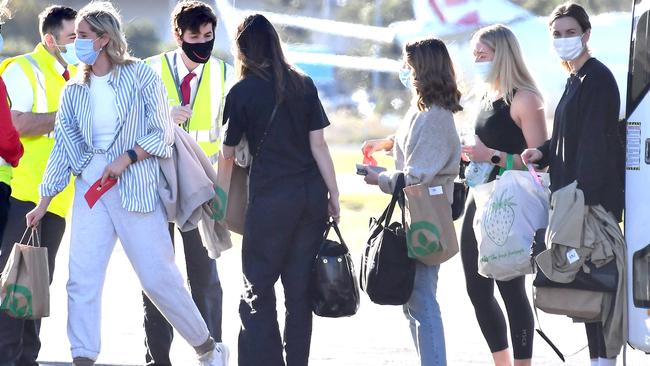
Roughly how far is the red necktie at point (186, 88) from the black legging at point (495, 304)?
1.63 metres


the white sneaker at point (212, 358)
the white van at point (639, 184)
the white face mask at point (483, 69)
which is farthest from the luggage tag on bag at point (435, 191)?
the white sneaker at point (212, 358)

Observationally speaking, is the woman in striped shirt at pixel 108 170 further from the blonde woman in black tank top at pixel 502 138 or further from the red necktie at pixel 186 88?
the blonde woman in black tank top at pixel 502 138

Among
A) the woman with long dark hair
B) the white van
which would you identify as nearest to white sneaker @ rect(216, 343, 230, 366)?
the woman with long dark hair

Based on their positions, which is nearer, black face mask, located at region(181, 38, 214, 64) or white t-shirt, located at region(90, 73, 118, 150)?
white t-shirt, located at region(90, 73, 118, 150)

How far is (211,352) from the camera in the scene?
633 centimetres

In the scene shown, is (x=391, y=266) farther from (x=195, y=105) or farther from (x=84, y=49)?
(x=84, y=49)

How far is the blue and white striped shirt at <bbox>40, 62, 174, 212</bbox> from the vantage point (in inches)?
237

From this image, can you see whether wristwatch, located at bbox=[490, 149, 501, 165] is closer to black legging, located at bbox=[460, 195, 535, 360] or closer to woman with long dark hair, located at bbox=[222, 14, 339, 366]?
black legging, located at bbox=[460, 195, 535, 360]

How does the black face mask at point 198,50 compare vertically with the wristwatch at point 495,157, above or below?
above

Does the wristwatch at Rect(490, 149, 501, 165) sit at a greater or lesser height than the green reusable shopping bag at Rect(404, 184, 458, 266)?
greater

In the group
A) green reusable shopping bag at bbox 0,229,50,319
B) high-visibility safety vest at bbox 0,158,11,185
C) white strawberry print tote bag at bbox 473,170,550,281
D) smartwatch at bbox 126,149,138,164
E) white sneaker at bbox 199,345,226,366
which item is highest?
smartwatch at bbox 126,149,138,164

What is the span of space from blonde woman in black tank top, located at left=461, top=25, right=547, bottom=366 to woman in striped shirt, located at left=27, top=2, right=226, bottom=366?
144cm

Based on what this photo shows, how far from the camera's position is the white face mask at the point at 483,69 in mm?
6254

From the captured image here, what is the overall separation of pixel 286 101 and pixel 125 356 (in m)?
2.12
